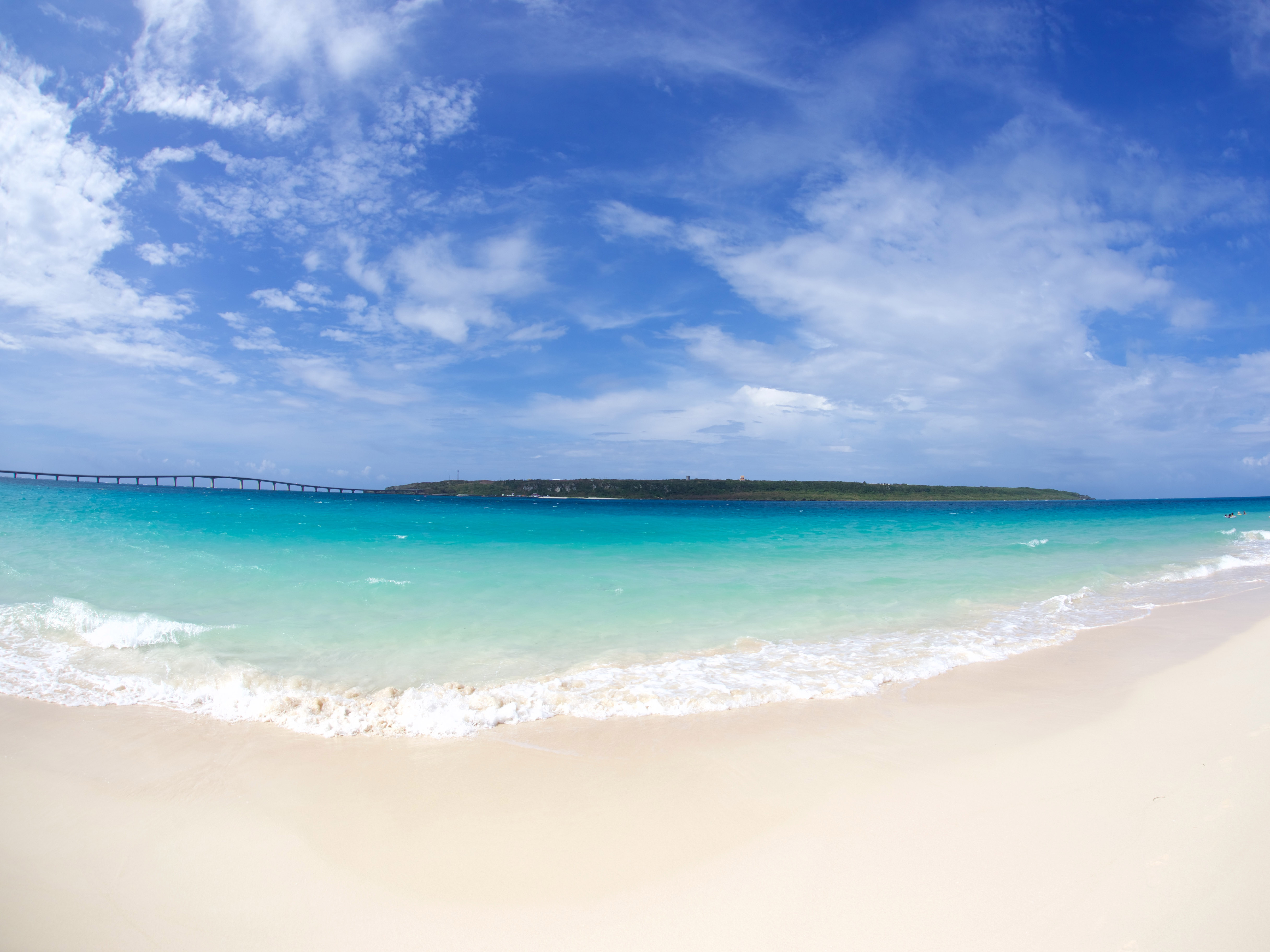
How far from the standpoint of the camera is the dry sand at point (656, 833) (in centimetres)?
284

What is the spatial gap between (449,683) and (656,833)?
11.5ft

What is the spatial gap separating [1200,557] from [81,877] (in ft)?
92.8

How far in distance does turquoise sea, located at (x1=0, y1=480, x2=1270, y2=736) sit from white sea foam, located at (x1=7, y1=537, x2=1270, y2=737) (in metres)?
0.03

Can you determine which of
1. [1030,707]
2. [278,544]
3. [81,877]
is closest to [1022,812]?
[1030,707]

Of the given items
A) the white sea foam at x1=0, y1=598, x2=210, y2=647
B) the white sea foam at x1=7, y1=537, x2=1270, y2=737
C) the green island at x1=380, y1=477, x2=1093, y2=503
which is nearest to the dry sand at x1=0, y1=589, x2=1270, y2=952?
the white sea foam at x1=7, y1=537, x2=1270, y2=737

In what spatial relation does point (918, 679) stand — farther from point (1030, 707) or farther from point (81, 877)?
point (81, 877)

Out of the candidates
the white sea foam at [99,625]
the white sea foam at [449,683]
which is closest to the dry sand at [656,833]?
the white sea foam at [449,683]

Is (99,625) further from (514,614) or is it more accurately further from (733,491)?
(733,491)

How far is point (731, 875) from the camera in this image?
3182 millimetres

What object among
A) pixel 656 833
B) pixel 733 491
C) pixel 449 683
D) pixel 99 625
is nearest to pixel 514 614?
pixel 449 683

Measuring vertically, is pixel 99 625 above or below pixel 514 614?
above

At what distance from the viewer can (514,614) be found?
9.73m

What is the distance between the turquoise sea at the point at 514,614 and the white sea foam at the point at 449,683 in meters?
0.03

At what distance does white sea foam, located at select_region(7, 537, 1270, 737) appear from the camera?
18.0 feet
